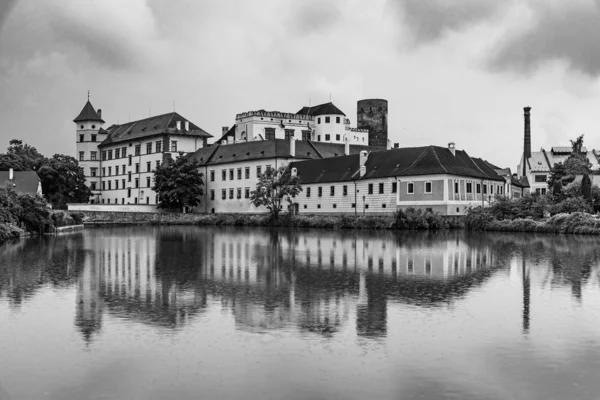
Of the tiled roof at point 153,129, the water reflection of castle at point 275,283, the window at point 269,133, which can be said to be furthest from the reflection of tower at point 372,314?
the tiled roof at point 153,129

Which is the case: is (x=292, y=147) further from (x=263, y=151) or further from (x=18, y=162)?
(x=18, y=162)

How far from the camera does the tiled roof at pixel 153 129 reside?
92.2m

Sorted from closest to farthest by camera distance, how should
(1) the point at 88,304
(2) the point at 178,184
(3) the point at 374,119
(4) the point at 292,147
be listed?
1. (1) the point at 88,304
2. (4) the point at 292,147
3. (2) the point at 178,184
4. (3) the point at 374,119

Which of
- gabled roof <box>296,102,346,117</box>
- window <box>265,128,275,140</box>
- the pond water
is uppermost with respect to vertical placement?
gabled roof <box>296,102,346,117</box>

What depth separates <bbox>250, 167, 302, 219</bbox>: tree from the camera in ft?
220

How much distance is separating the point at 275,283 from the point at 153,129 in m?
79.0

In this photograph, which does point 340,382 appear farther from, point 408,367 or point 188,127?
point 188,127

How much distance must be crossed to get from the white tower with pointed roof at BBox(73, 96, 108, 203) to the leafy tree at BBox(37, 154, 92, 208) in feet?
52.7

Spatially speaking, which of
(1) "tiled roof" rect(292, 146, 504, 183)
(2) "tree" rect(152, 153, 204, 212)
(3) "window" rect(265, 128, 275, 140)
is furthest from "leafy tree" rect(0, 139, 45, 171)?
(1) "tiled roof" rect(292, 146, 504, 183)

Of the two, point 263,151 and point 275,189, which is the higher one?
point 263,151

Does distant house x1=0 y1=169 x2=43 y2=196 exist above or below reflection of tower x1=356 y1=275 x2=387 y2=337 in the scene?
above

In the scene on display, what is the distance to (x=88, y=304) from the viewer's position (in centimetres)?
1516

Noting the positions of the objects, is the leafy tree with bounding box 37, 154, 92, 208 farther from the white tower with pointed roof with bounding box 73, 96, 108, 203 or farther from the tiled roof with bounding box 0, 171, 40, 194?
the white tower with pointed roof with bounding box 73, 96, 108, 203

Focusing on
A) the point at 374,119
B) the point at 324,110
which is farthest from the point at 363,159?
the point at 374,119
